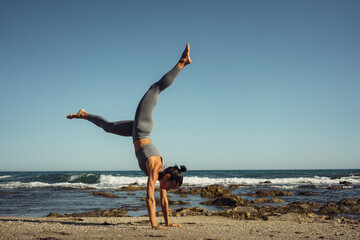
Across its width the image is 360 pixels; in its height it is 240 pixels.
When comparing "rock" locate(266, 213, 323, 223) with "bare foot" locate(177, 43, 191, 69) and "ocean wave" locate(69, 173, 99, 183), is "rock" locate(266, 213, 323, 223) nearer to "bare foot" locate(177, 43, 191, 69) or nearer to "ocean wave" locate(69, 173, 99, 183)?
"bare foot" locate(177, 43, 191, 69)

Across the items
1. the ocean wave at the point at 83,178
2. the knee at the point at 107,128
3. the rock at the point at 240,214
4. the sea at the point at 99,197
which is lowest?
the ocean wave at the point at 83,178

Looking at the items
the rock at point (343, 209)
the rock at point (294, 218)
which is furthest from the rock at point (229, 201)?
the rock at point (294, 218)

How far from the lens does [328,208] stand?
9.45 metres

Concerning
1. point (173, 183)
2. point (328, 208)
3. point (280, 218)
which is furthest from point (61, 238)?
point (328, 208)

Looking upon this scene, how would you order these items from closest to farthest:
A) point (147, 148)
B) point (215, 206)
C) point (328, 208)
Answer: point (147, 148) < point (328, 208) < point (215, 206)

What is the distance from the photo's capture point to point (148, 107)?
5.55 metres

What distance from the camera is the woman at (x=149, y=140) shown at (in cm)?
521

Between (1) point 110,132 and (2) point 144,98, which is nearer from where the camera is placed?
(2) point 144,98

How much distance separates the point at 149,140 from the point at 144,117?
17.9 inches

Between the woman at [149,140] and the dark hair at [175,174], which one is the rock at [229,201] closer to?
the woman at [149,140]

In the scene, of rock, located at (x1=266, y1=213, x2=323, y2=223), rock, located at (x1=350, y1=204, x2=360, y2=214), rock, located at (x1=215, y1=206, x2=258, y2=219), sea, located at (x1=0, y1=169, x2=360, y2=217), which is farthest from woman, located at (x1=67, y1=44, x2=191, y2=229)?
rock, located at (x1=350, y1=204, x2=360, y2=214)

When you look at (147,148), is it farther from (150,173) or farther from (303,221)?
(303,221)

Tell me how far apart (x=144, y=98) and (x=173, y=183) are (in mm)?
1677

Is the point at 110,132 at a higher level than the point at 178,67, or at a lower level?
lower
